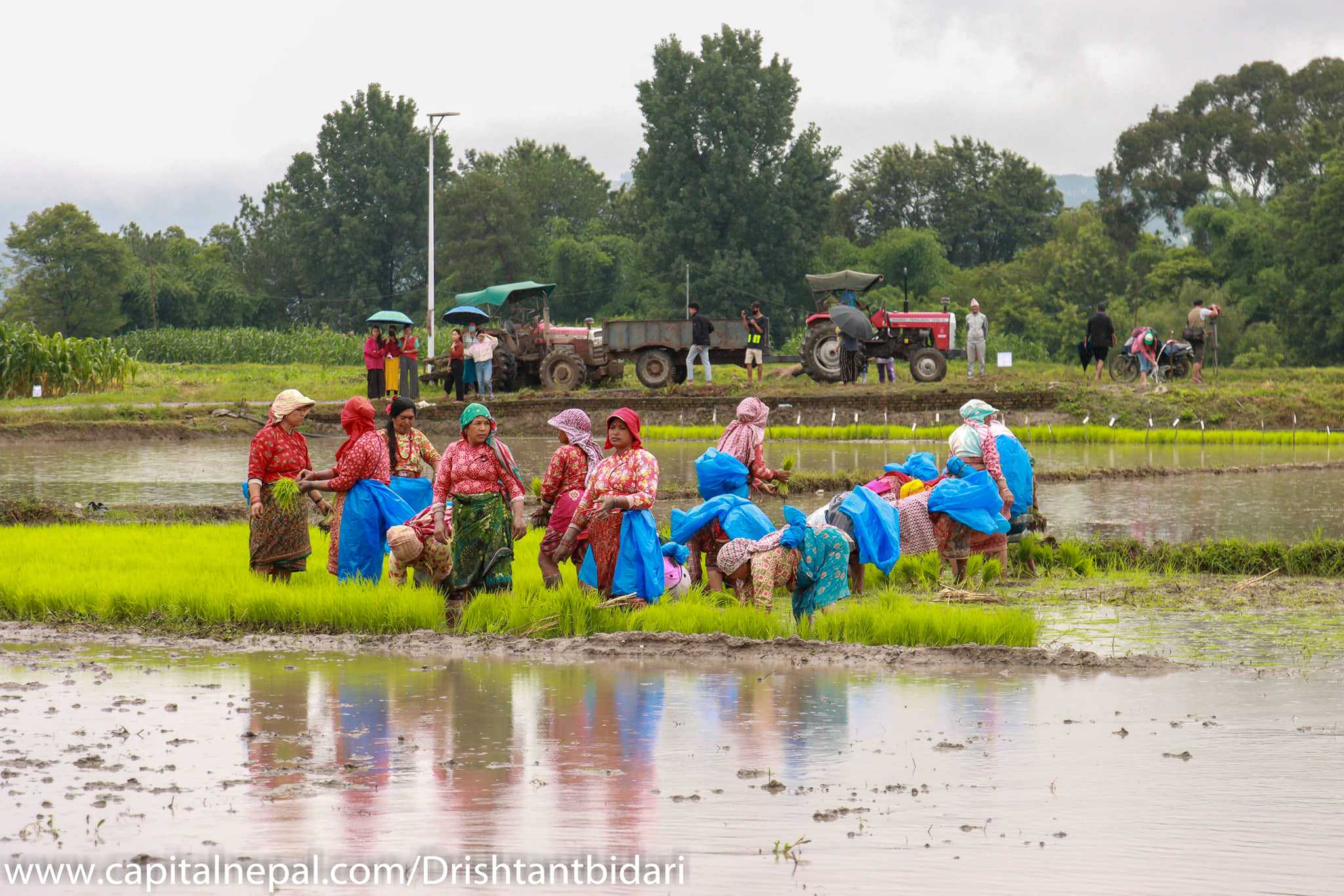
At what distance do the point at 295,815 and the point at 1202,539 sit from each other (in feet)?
32.0

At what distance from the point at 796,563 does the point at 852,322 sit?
2094 cm

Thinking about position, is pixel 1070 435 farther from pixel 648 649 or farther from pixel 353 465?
pixel 648 649

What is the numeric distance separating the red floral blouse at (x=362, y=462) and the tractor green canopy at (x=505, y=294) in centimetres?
2168

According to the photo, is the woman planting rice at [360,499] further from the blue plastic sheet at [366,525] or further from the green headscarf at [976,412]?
the green headscarf at [976,412]

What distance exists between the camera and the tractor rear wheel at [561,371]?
31.5 metres

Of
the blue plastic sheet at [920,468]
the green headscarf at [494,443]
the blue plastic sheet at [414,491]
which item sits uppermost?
the green headscarf at [494,443]

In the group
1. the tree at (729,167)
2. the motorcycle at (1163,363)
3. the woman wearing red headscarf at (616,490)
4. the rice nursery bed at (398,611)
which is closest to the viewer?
the rice nursery bed at (398,611)

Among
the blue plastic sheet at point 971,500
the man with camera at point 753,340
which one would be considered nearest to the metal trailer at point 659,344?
the man with camera at point 753,340

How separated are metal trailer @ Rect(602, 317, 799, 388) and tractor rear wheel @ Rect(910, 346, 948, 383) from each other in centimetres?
329

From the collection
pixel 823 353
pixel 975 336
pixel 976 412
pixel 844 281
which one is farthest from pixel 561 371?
pixel 976 412

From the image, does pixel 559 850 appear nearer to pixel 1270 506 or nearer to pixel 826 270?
pixel 1270 506

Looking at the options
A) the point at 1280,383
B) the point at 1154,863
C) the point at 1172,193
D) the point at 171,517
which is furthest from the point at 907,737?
the point at 1172,193

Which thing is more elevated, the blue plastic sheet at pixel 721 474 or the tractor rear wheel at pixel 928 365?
the tractor rear wheel at pixel 928 365

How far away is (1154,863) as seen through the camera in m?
5.23
